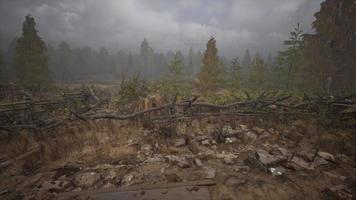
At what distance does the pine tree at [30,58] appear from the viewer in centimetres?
2558

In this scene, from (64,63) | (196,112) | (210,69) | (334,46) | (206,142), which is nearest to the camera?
(206,142)

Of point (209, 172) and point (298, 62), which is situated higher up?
point (298, 62)

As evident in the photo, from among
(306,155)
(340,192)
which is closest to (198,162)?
(340,192)

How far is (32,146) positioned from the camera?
5.57m

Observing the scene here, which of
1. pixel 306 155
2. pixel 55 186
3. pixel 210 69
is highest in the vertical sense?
pixel 210 69

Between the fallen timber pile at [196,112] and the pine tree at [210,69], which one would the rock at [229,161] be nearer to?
the fallen timber pile at [196,112]

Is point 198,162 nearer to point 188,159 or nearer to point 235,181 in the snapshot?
point 188,159

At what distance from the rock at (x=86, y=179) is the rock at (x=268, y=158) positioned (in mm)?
3980

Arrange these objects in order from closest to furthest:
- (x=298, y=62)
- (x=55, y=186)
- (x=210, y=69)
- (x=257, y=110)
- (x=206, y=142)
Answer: (x=55, y=186) → (x=206, y=142) → (x=257, y=110) → (x=298, y=62) → (x=210, y=69)

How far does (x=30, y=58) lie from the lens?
2625cm

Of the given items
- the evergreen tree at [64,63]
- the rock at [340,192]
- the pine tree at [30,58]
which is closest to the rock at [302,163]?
the rock at [340,192]

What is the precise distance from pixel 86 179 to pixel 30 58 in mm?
30237

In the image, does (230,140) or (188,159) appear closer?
(188,159)

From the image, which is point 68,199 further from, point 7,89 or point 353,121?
point 7,89
